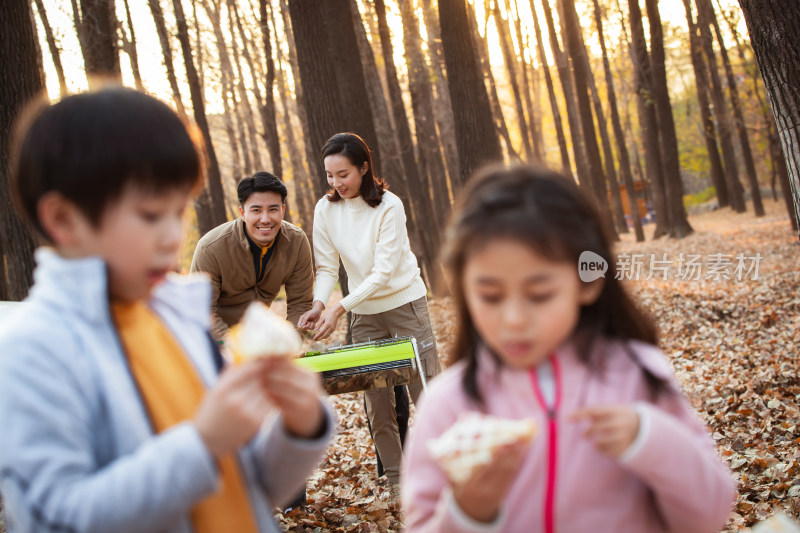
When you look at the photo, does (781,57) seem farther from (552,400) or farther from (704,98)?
(704,98)

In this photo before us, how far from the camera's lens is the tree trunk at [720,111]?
71.9ft

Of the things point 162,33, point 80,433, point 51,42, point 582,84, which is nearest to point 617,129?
point 582,84

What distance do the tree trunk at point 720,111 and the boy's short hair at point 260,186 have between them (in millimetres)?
20734

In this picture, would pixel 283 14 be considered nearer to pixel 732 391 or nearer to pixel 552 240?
pixel 732 391

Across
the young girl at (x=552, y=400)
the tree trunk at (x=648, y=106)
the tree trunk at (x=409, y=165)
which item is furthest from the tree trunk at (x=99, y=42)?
the tree trunk at (x=648, y=106)

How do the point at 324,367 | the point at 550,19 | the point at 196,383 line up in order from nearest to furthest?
the point at 196,383 → the point at 324,367 → the point at 550,19

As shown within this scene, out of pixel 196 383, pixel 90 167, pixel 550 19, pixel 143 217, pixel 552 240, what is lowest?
pixel 196 383

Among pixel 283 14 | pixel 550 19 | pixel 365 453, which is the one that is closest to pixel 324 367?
pixel 365 453

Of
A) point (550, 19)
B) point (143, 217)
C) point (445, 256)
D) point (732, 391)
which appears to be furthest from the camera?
point (550, 19)

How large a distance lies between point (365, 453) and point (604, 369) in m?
5.64

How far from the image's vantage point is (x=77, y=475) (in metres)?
1.40

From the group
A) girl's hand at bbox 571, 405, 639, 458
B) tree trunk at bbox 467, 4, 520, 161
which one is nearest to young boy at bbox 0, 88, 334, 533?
girl's hand at bbox 571, 405, 639, 458

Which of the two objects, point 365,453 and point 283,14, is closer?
point 365,453

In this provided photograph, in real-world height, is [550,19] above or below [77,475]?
above
